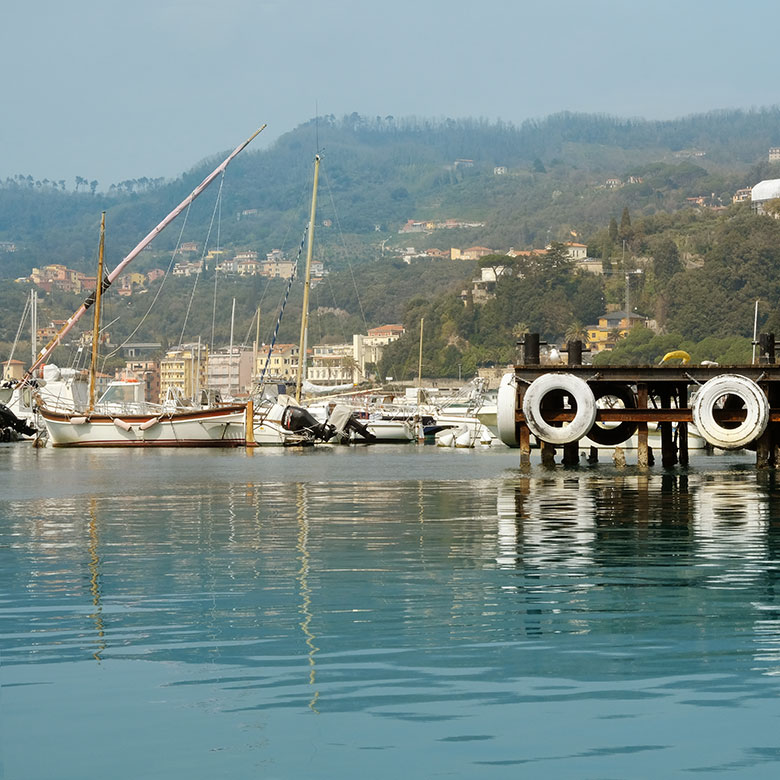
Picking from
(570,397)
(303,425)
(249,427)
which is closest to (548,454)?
(570,397)

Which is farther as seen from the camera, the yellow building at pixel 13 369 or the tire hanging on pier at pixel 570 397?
the yellow building at pixel 13 369

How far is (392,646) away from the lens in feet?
42.9

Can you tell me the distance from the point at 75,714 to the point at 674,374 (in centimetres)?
3461

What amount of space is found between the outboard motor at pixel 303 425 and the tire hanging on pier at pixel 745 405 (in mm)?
34787

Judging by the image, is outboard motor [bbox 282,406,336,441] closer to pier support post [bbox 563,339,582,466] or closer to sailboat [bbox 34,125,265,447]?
sailboat [bbox 34,125,265,447]

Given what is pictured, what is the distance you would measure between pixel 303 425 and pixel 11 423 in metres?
21.9

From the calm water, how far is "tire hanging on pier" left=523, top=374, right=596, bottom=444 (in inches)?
563

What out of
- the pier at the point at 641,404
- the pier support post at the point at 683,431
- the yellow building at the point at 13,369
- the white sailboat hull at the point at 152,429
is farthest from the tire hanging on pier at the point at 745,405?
the yellow building at the point at 13,369

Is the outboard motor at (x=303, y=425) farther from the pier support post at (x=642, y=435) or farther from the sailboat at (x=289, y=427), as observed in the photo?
the pier support post at (x=642, y=435)

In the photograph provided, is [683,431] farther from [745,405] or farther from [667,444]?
[745,405]

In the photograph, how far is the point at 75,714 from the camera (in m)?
10.7

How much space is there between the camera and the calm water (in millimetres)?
9727

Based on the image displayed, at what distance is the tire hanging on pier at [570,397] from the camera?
42000 mm

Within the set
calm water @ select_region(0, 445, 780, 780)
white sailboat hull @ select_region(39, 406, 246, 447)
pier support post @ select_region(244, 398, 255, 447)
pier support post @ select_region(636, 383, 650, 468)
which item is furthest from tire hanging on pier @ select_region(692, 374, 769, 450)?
white sailboat hull @ select_region(39, 406, 246, 447)
